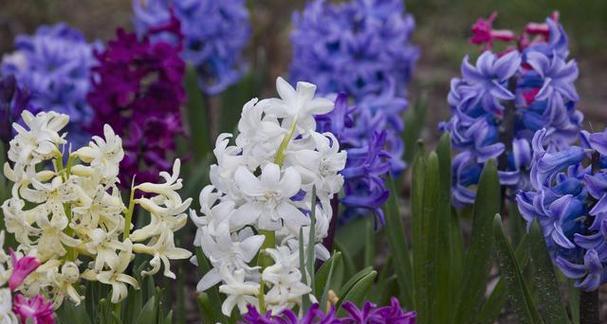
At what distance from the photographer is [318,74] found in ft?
11.3

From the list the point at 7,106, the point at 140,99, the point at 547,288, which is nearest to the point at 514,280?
the point at 547,288

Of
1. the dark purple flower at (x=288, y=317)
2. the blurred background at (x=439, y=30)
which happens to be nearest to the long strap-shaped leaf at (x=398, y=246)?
the dark purple flower at (x=288, y=317)

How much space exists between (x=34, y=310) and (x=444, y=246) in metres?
1.13

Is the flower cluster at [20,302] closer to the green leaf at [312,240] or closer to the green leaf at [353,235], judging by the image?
the green leaf at [312,240]

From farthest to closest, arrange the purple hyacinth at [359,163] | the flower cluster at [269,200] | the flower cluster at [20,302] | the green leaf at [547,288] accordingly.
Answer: the purple hyacinth at [359,163] → the green leaf at [547,288] → the flower cluster at [269,200] → the flower cluster at [20,302]

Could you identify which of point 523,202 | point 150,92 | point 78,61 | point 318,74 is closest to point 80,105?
point 78,61

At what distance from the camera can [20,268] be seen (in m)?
1.53

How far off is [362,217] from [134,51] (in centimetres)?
89

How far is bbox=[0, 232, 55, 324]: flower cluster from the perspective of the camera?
148 centimetres

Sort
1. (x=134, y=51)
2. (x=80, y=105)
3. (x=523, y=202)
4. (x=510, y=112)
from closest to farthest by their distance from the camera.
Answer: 1. (x=523, y=202)
2. (x=510, y=112)
3. (x=134, y=51)
4. (x=80, y=105)

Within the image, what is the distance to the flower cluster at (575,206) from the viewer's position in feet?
6.24

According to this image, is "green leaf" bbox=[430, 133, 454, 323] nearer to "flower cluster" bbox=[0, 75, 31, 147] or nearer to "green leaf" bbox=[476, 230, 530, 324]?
"green leaf" bbox=[476, 230, 530, 324]

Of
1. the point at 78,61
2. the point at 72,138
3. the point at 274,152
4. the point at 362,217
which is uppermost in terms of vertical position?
the point at 274,152

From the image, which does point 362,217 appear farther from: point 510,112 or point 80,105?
point 80,105
